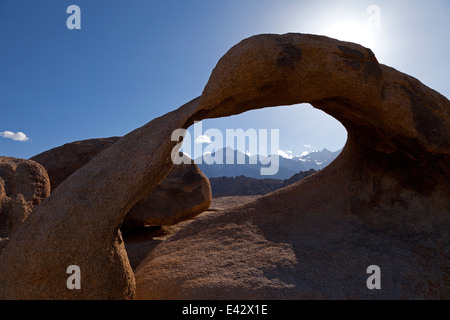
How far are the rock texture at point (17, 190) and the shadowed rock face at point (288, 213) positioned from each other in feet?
2.37

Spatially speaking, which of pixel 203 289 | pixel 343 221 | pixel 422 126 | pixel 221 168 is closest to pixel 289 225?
pixel 343 221

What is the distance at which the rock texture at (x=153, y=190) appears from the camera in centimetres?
692

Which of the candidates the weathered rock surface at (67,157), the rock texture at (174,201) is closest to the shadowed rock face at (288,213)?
the rock texture at (174,201)

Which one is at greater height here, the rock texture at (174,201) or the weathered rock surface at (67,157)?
the weathered rock surface at (67,157)

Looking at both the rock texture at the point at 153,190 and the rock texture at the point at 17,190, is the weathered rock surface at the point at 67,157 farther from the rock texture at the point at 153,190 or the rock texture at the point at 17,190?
the rock texture at the point at 17,190

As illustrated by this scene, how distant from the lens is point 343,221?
14.1 feet

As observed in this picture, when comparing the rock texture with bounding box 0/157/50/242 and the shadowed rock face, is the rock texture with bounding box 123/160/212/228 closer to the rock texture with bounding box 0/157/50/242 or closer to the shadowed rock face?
the shadowed rock face

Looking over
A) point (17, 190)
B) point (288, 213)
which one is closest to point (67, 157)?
point (17, 190)

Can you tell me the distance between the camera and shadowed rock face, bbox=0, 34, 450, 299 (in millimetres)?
2656

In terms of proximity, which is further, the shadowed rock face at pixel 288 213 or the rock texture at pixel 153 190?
the rock texture at pixel 153 190

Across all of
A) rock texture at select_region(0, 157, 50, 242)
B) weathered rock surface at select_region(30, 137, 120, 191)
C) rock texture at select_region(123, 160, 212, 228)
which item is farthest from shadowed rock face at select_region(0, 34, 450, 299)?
weathered rock surface at select_region(30, 137, 120, 191)

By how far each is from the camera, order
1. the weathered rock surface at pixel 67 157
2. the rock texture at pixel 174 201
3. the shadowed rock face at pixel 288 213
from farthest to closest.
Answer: the rock texture at pixel 174 201 < the weathered rock surface at pixel 67 157 < the shadowed rock face at pixel 288 213

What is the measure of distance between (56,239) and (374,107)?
4014 mm

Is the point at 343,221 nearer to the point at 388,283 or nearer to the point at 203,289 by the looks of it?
the point at 388,283
